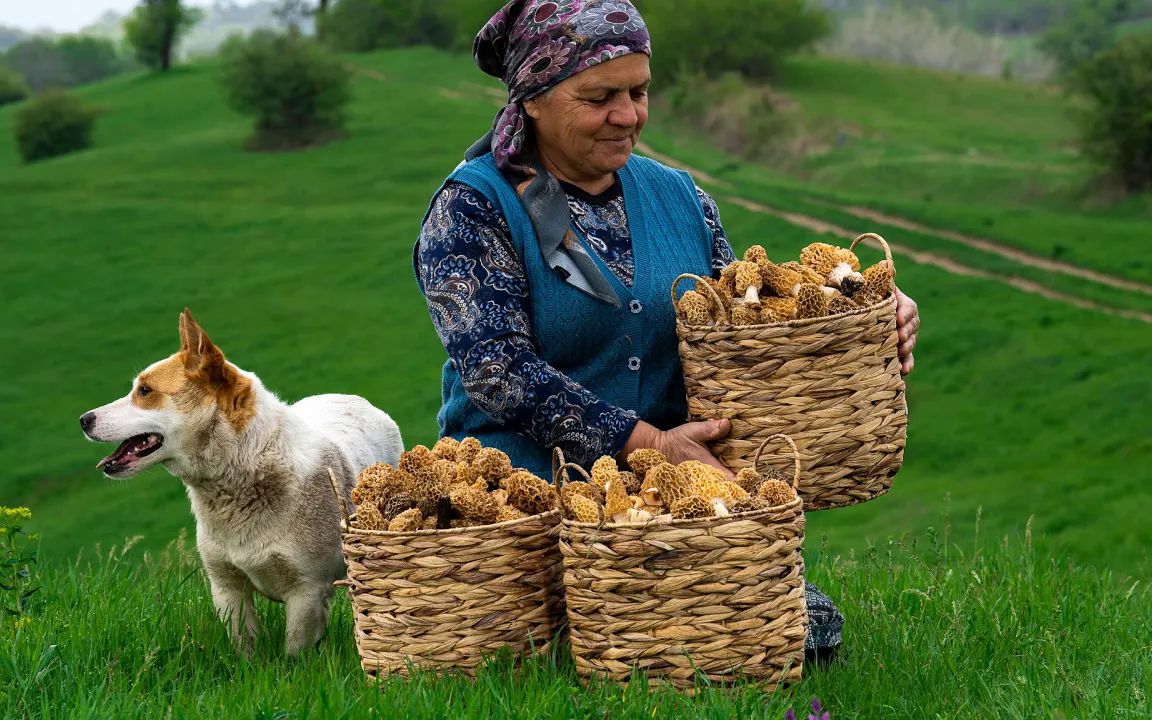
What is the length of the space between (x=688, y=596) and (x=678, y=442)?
86 centimetres

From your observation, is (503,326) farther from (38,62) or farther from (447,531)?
(38,62)

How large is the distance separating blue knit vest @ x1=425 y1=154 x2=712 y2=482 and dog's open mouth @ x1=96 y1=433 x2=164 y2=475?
1262mm

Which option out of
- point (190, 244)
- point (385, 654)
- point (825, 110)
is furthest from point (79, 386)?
point (825, 110)

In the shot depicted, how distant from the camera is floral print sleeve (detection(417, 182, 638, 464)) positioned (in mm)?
4512

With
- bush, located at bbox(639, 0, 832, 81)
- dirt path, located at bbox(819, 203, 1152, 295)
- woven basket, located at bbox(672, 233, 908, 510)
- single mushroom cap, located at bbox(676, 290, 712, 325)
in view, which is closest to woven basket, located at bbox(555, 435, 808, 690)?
woven basket, located at bbox(672, 233, 908, 510)

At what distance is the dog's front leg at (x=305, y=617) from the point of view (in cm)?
533

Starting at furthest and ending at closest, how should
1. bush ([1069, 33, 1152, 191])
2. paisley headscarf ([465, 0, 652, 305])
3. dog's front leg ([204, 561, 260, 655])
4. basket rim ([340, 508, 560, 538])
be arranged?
bush ([1069, 33, 1152, 191])
dog's front leg ([204, 561, 260, 655])
paisley headscarf ([465, 0, 652, 305])
basket rim ([340, 508, 560, 538])

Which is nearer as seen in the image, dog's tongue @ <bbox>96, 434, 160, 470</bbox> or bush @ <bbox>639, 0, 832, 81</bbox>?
dog's tongue @ <bbox>96, 434, 160, 470</bbox>

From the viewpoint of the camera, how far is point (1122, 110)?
39156 millimetres

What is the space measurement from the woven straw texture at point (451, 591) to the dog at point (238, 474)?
1.25m

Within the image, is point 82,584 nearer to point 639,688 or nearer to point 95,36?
point 639,688

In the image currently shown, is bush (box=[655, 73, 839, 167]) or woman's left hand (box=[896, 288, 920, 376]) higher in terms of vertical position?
woman's left hand (box=[896, 288, 920, 376])

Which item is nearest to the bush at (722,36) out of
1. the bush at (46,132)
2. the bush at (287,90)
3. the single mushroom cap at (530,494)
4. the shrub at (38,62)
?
the bush at (287,90)

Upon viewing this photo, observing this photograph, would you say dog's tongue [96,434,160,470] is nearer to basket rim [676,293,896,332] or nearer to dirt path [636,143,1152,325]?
basket rim [676,293,896,332]
